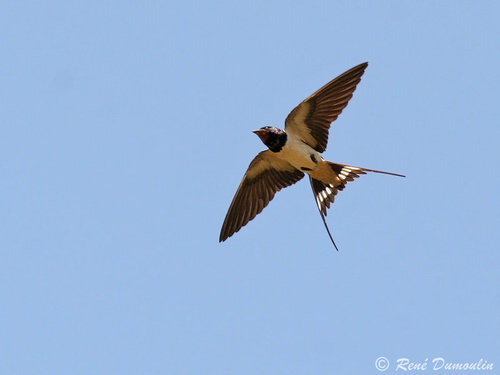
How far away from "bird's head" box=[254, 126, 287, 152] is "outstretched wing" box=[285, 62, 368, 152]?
92 millimetres

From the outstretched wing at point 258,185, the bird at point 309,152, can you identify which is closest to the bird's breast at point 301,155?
the bird at point 309,152

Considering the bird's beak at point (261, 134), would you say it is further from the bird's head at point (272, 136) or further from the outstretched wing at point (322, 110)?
the outstretched wing at point (322, 110)

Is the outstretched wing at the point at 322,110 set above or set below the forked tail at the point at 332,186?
above

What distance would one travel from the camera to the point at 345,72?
19.2 ft

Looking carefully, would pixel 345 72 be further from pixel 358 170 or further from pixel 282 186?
pixel 282 186

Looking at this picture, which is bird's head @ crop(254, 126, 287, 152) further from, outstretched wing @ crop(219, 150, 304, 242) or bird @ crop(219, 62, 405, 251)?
outstretched wing @ crop(219, 150, 304, 242)

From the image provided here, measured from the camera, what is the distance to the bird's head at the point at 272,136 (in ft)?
19.9

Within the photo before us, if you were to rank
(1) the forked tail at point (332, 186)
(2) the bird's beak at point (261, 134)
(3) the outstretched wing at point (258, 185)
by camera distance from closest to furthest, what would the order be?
1. (1) the forked tail at point (332, 186)
2. (2) the bird's beak at point (261, 134)
3. (3) the outstretched wing at point (258, 185)

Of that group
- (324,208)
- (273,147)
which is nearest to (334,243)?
(324,208)

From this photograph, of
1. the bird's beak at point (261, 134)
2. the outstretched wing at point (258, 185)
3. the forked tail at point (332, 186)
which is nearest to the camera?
the forked tail at point (332, 186)

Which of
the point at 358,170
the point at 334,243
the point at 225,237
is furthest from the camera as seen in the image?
the point at 225,237

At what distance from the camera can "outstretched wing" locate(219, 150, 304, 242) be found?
6501 millimetres

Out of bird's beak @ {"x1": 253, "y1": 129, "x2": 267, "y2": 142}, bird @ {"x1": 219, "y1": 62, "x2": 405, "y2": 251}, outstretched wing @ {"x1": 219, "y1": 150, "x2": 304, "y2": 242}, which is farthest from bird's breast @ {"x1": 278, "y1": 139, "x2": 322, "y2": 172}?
outstretched wing @ {"x1": 219, "y1": 150, "x2": 304, "y2": 242}

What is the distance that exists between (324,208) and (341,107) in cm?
79
